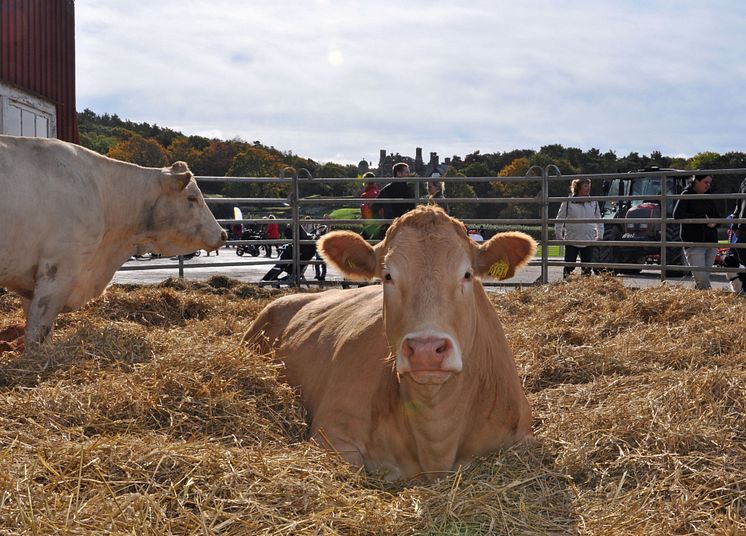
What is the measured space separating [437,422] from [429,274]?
25.7 inches

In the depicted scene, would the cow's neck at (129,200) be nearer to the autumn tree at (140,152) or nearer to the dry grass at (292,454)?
the dry grass at (292,454)

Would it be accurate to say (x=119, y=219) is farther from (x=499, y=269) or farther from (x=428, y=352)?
(x=428, y=352)

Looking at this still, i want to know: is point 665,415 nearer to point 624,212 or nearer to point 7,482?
point 7,482

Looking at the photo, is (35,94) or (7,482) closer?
(7,482)

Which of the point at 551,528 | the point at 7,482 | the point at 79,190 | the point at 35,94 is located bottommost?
the point at 551,528

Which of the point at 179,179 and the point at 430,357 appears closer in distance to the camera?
the point at 430,357

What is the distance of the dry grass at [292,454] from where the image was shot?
2.65m

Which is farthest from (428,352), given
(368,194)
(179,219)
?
(368,194)

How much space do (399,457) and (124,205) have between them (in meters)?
4.27

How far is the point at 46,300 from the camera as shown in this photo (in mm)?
5953

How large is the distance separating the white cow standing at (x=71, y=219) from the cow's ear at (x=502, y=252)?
140 inches

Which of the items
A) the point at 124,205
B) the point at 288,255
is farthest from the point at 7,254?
the point at 288,255

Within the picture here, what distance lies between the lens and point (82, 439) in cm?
325

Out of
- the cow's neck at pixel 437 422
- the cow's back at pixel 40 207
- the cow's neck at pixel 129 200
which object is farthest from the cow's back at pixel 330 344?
the cow's neck at pixel 129 200
